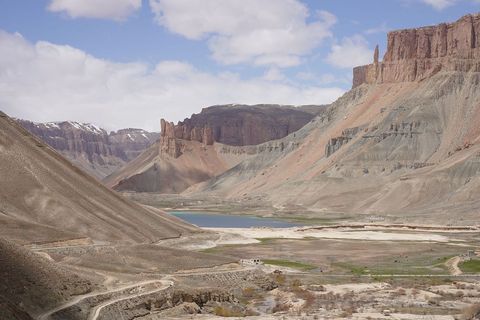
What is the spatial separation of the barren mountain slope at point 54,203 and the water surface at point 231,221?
2048 inches

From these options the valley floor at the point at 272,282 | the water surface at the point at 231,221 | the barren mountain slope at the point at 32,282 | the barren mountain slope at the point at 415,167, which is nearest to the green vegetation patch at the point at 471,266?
the valley floor at the point at 272,282

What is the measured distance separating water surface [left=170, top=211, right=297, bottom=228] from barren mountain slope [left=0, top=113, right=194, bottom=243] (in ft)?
171

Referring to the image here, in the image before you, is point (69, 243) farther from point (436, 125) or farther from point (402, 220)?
point (436, 125)

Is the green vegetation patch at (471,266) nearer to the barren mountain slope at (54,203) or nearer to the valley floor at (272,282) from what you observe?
the valley floor at (272,282)

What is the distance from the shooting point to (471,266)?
6644 cm

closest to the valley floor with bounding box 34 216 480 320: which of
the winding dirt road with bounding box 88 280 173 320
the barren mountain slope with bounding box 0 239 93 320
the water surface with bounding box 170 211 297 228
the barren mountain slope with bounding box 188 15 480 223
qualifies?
the winding dirt road with bounding box 88 280 173 320

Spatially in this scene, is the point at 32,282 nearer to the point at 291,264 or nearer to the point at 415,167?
the point at 291,264

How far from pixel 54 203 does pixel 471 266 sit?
36.4 m

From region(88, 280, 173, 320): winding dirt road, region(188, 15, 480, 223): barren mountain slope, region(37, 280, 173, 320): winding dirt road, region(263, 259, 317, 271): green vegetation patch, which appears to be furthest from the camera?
region(188, 15, 480, 223): barren mountain slope

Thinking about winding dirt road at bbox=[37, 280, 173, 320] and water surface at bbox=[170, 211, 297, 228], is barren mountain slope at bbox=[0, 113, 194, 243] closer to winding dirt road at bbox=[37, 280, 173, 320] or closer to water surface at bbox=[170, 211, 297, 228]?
winding dirt road at bbox=[37, 280, 173, 320]

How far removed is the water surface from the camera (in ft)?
452

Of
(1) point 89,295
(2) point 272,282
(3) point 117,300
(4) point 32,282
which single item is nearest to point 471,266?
(2) point 272,282

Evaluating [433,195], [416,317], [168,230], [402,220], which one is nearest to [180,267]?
[416,317]

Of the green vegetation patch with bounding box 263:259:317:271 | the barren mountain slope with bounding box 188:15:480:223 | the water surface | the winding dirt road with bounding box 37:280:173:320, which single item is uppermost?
the barren mountain slope with bounding box 188:15:480:223
